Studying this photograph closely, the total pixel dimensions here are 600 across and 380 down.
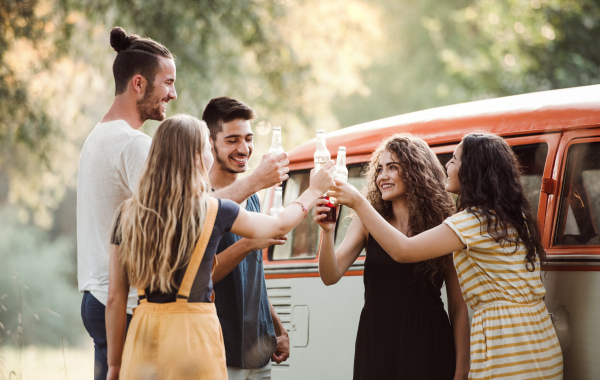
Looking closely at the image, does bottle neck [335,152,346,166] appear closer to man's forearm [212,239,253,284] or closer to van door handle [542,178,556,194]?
man's forearm [212,239,253,284]

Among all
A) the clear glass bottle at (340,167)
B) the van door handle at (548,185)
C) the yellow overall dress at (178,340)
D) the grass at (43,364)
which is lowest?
the grass at (43,364)

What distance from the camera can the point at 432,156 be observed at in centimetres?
356

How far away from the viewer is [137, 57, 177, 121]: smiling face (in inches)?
122

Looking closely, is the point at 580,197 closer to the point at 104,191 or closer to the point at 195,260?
the point at 195,260

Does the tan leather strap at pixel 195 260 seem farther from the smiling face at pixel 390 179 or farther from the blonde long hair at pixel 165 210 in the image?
the smiling face at pixel 390 179

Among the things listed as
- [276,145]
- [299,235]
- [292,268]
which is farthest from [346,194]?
[299,235]

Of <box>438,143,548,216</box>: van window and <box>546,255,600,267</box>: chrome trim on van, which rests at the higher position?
<box>438,143,548,216</box>: van window

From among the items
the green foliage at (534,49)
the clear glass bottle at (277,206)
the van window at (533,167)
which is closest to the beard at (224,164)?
the clear glass bottle at (277,206)

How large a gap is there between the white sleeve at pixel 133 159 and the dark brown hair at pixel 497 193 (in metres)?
1.60

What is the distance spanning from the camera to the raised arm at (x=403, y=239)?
293 centimetres

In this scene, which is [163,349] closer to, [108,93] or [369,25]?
[108,93]

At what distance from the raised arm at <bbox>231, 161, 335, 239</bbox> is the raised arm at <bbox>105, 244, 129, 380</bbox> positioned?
52 cm

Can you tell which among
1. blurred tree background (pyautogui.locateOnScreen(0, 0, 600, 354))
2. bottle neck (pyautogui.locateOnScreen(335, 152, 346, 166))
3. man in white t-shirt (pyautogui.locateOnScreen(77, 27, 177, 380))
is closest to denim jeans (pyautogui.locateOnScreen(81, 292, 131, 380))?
man in white t-shirt (pyautogui.locateOnScreen(77, 27, 177, 380))

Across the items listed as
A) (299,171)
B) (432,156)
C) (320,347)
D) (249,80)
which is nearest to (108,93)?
(249,80)
